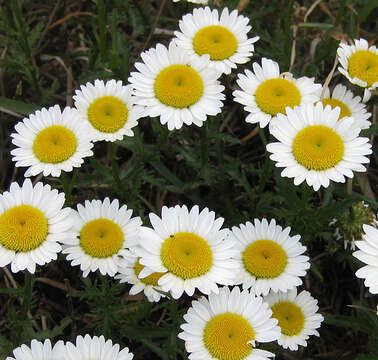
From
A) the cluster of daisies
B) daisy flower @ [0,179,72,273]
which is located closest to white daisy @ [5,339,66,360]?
the cluster of daisies

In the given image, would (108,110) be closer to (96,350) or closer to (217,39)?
(217,39)

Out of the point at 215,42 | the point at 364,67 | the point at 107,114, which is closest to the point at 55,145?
the point at 107,114

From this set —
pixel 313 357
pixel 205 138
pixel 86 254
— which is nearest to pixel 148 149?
pixel 205 138

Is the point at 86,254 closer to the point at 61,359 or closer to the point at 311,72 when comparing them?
the point at 61,359

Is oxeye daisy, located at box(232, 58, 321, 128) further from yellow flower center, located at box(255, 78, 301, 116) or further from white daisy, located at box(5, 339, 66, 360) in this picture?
white daisy, located at box(5, 339, 66, 360)

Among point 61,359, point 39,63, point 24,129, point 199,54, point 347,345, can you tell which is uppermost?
point 39,63
